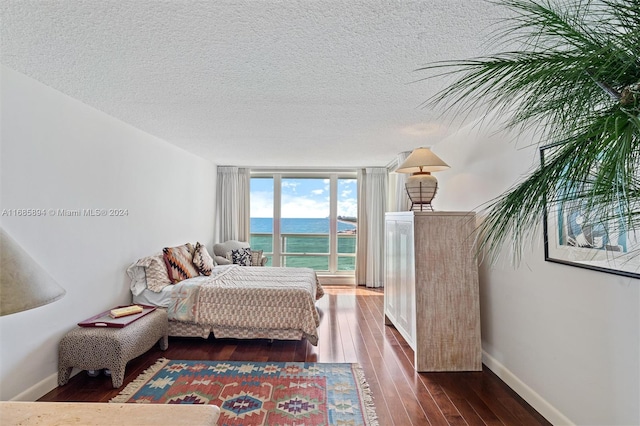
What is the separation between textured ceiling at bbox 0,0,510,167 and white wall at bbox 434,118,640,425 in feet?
2.75

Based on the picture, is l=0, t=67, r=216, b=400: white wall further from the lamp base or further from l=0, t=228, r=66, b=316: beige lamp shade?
the lamp base

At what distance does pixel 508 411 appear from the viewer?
212 centimetres

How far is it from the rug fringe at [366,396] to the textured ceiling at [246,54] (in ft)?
7.53

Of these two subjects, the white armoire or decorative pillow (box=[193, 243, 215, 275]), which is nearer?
the white armoire

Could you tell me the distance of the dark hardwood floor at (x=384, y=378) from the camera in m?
2.09

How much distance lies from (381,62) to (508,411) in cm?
250

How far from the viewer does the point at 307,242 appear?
20.7 ft

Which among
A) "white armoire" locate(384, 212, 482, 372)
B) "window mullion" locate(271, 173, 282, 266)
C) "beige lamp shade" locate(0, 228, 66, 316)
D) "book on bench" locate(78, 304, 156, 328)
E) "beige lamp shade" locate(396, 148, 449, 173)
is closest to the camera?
"beige lamp shade" locate(0, 228, 66, 316)

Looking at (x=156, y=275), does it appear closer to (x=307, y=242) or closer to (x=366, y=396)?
(x=366, y=396)

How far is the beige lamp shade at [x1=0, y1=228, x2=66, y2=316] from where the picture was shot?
68 centimetres

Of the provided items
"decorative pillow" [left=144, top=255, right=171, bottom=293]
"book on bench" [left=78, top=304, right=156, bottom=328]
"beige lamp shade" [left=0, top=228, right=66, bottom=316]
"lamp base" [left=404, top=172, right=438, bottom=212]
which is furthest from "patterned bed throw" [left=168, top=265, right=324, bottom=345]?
"beige lamp shade" [left=0, top=228, right=66, bottom=316]

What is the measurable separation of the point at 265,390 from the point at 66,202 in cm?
217

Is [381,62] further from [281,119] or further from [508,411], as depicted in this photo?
[508,411]

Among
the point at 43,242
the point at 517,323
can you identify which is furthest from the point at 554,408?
the point at 43,242
